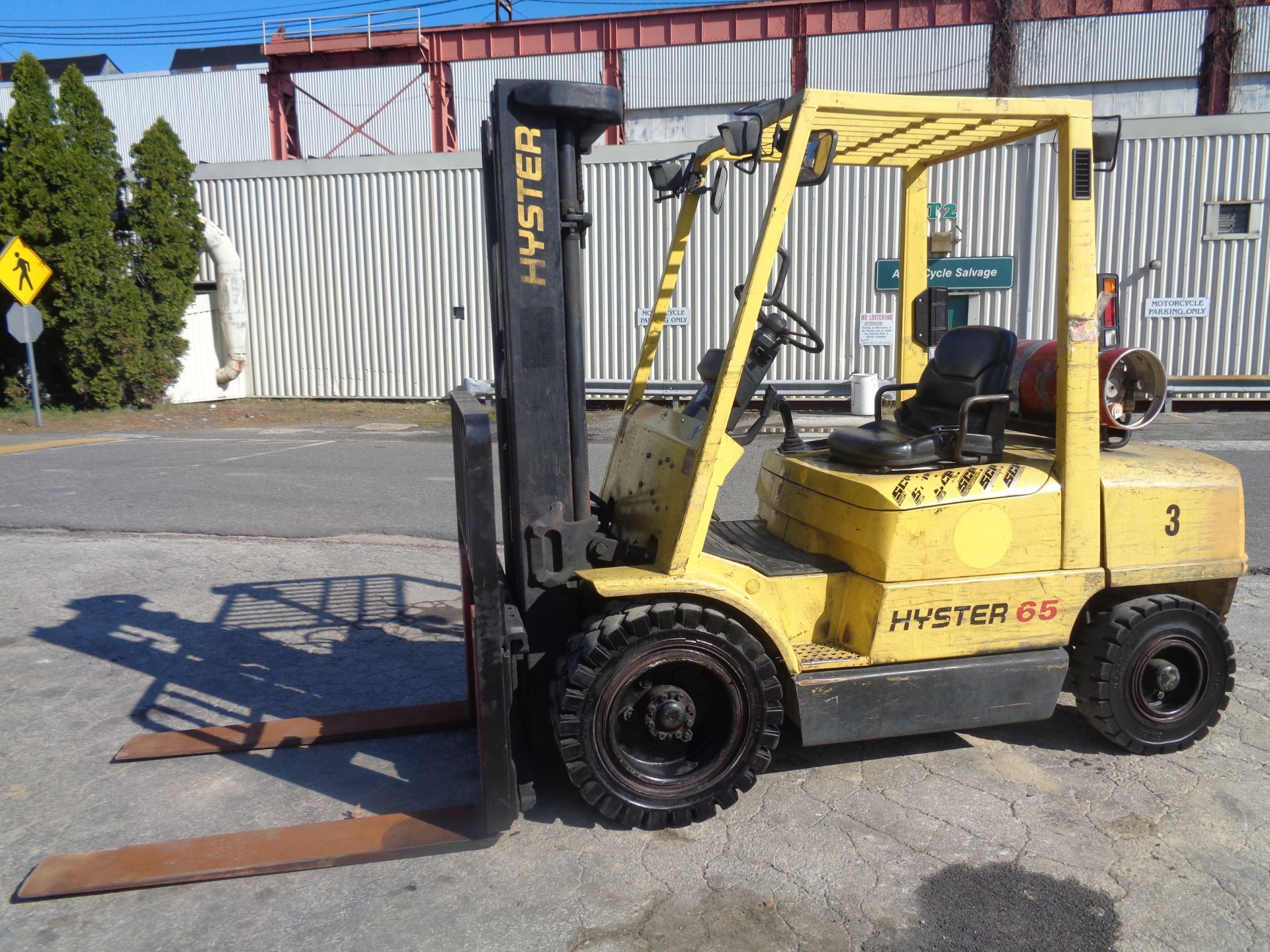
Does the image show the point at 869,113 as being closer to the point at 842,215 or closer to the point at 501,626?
the point at 501,626

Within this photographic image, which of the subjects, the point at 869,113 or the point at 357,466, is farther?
the point at 357,466

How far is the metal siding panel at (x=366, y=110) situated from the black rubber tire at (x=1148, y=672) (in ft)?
99.5

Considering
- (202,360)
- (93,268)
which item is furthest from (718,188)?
(202,360)

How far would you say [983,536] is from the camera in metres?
3.85

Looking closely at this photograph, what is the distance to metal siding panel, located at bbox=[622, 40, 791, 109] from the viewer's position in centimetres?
2742

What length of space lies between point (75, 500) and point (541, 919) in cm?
867

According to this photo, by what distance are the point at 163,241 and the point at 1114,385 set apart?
18.1 meters

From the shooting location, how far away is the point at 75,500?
988 cm

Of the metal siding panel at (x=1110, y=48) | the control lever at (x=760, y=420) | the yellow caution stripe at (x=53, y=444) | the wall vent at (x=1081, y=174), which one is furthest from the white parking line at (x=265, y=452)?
the metal siding panel at (x=1110, y=48)

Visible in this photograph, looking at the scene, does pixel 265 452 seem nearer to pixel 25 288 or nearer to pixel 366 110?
pixel 25 288

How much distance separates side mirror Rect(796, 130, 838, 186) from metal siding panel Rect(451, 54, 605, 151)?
2692 centimetres

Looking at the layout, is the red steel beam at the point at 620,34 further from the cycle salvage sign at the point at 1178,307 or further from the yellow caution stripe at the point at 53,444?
the yellow caution stripe at the point at 53,444

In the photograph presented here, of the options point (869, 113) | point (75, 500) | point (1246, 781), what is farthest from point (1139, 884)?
point (75, 500)

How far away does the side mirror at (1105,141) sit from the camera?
384cm
